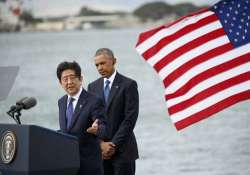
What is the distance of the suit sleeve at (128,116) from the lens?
26.0ft

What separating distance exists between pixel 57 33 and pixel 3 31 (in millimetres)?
25846

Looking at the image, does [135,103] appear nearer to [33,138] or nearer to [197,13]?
[197,13]

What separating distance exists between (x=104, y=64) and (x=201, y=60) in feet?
2.29

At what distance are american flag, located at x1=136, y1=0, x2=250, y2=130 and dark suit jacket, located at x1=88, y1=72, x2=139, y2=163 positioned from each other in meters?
0.59

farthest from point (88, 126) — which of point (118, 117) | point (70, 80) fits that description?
point (118, 117)

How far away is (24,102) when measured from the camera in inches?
263

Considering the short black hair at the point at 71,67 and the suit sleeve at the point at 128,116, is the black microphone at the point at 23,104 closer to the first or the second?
the short black hair at the point at 71,67

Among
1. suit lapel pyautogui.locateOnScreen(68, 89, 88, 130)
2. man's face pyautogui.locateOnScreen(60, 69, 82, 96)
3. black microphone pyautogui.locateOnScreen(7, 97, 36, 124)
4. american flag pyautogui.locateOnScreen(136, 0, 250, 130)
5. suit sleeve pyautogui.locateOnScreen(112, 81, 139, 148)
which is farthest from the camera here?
suit sleeve pyautogui.locateOnScreen(112, 81, 139, 148)

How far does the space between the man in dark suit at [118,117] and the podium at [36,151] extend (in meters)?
1.45

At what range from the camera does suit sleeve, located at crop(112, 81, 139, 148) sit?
312 inches

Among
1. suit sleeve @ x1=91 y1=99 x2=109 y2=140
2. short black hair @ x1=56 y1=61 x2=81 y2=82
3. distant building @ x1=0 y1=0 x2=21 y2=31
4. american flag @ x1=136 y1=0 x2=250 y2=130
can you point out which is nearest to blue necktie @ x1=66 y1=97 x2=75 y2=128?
suit sleeve @ x1=91 y1=99 x2=109 y2=140

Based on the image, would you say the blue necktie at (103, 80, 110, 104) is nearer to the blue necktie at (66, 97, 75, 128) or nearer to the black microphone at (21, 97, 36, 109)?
the blue necktie at (66, 97, 75, 128)

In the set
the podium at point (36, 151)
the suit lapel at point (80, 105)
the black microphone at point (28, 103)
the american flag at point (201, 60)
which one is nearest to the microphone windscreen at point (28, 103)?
the black microphone at point (28, 103)

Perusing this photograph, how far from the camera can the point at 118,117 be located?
7996mm
